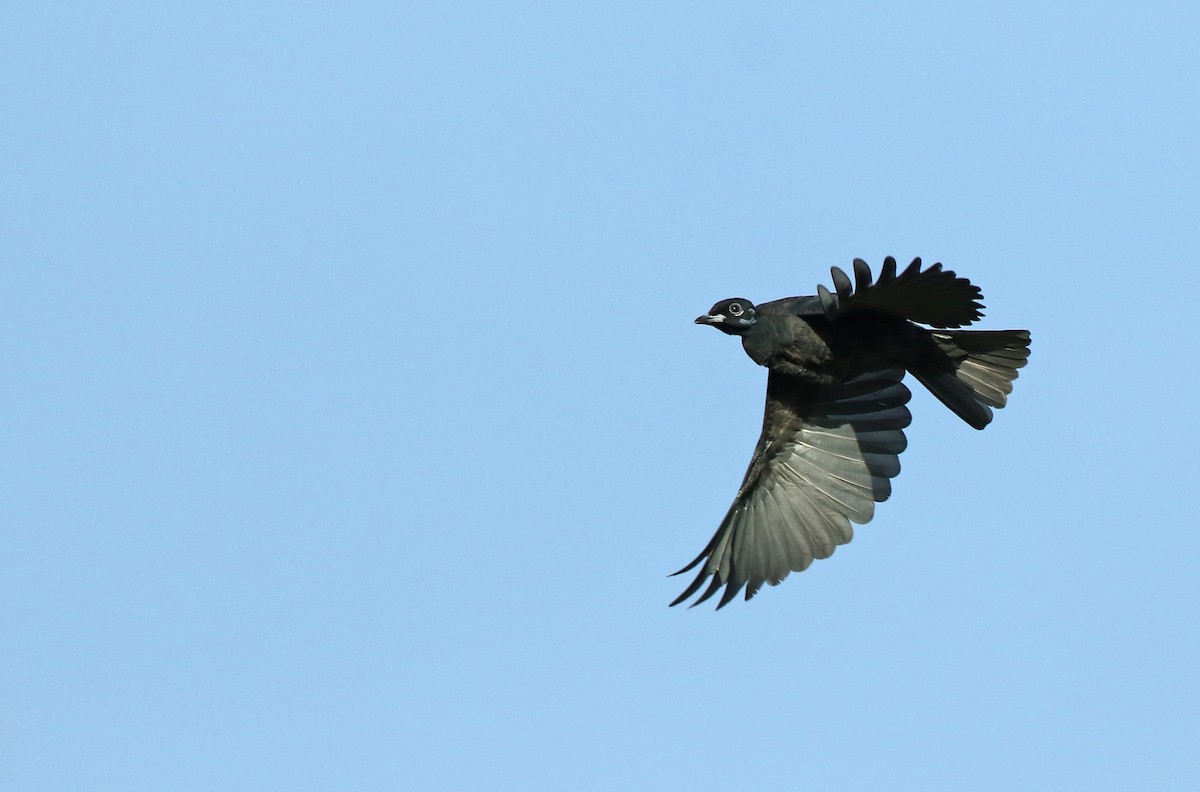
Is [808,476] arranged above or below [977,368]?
below

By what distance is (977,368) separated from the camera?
15398mm

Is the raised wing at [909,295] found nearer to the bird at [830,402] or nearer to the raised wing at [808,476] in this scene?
the bird at [830,402]

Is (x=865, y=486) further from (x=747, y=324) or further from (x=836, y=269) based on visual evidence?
(x=836, y=269)

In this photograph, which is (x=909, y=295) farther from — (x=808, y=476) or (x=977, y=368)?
(x=808, y=476)

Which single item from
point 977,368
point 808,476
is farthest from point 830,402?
point 977,368

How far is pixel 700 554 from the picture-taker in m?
15.2

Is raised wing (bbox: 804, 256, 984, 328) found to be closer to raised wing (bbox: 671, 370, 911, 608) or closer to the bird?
the bird

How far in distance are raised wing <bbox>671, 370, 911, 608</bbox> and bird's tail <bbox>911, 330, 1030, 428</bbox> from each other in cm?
42

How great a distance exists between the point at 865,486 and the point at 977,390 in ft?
4.19

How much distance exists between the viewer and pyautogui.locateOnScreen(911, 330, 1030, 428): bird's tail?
15.3 metres

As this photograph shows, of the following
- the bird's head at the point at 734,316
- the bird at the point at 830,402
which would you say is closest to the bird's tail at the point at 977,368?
the bird at the point at 830,402

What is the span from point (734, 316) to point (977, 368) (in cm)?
210

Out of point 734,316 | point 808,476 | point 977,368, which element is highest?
point 734,316

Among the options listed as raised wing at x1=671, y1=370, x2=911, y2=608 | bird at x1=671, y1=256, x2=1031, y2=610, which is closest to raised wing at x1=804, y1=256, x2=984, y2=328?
bird at x1=671, y1=256, x2=1031, y2=610
